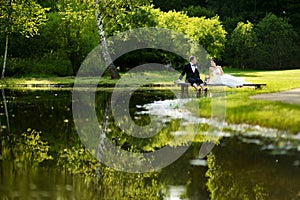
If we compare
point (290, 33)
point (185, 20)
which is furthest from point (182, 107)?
point (290, 33)

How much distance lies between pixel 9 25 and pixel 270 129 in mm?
24147

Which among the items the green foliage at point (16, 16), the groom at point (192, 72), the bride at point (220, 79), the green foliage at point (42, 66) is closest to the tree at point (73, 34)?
the green foliage at point (42, 66)

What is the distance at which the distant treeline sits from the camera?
34625mm

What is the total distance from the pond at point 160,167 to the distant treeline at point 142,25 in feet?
66.1

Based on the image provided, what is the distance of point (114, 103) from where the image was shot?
1791 centimetres

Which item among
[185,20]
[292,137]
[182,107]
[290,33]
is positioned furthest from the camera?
[290,33]

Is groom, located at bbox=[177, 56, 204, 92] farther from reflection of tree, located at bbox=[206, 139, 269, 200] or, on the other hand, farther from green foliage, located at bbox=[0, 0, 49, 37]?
green foliage, located at bbox=[0, 0, 49, 37]

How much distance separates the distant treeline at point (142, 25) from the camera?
114ft

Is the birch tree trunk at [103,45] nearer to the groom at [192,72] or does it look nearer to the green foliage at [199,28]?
the green foliage at [199,28]

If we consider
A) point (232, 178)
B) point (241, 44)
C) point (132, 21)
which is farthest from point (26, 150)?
point (241, 44)

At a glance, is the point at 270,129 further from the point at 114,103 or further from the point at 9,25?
the point at 9,25

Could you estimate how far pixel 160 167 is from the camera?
769 centimetres

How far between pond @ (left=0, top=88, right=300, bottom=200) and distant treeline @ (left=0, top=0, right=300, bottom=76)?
20154mm

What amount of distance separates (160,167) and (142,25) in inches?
1207
